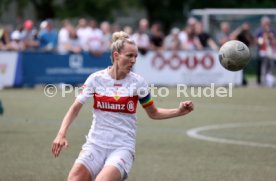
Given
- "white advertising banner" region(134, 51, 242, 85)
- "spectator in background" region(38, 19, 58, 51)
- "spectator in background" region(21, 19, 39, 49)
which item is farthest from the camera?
"white advertising banner" region(134, 51, 242, 85)

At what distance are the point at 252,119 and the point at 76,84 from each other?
10300 mm

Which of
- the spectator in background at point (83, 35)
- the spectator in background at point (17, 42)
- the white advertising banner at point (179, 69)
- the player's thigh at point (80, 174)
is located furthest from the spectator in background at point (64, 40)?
the player's thigh at point (80, 174)

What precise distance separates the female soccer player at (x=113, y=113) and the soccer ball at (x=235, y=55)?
1.57 m

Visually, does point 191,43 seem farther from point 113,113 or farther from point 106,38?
point 113,113

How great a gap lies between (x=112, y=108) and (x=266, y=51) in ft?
72.1

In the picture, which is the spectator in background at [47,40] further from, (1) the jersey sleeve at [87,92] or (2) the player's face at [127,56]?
(2) the player's face at [127,56]

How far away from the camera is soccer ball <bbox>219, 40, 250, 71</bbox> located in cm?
982

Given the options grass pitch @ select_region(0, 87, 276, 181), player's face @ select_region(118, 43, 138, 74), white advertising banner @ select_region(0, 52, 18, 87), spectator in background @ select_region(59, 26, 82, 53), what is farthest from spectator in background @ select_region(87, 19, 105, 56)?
player's face @ select_region(118, 43, 138, 74)

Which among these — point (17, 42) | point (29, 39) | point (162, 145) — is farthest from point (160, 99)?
point (162, 145)

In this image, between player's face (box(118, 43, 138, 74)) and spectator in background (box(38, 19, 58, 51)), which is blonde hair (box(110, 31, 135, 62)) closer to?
player's face (box(118, 43, 138, 74))

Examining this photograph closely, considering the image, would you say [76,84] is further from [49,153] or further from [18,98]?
[49,153]

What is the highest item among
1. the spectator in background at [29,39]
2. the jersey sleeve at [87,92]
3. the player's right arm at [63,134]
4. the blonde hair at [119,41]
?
the blonde hair at [119,41]

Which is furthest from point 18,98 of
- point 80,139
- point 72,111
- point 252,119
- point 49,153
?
point 72,111

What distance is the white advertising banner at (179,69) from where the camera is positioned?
1135 inches
